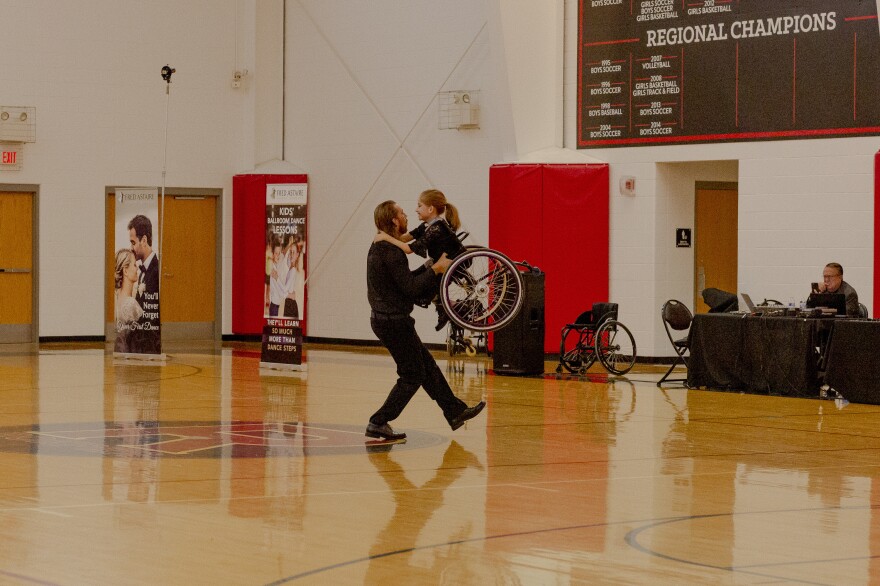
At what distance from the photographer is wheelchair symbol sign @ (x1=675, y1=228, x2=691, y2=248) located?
18.9 meters

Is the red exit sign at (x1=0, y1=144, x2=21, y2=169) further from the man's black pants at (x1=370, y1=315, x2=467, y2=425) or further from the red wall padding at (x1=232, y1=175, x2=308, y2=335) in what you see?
the man's black pants at (x1=370, y1=315, x2=467, y2=425)

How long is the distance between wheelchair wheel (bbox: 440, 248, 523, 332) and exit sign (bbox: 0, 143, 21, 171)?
11.4 meters

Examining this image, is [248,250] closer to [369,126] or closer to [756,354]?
[369,126]

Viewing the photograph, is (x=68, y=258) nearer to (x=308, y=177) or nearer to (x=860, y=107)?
(x=308, y=177)

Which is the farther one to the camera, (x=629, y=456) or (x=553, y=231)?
(x=553, y=231)

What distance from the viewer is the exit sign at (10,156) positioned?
2120cm

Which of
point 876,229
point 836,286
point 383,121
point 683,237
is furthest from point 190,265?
point 836,286

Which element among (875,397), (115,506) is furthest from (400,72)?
(115,506)

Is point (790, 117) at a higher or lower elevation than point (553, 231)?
higher

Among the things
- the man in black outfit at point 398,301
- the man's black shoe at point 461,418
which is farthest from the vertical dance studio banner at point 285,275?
the man in black outfit at point 398,301

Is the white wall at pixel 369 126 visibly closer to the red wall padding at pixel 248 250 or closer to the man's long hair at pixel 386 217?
the red wall padding at pixel 248 250

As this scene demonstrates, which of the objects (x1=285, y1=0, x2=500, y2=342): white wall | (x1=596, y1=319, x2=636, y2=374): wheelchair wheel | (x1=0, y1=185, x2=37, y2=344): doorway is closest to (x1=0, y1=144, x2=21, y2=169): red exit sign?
(x1=0, y1=185, x2=37, y2=344): doorway

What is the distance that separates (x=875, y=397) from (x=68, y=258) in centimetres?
1325

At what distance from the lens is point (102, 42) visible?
72.8ft
